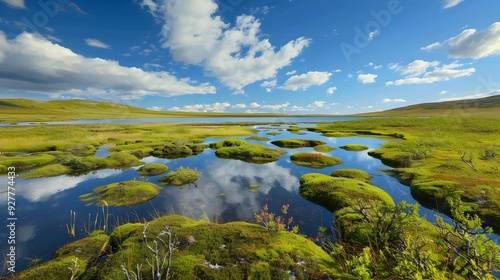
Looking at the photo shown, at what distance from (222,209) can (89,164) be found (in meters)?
24.7

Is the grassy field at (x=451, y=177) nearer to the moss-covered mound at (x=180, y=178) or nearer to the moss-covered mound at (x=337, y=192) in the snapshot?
the moss-covered mound at (x=337, y=192)

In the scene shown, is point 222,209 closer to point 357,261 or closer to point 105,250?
point 105,250

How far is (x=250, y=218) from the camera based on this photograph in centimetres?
1745

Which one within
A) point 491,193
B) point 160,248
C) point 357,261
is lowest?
point 491,193

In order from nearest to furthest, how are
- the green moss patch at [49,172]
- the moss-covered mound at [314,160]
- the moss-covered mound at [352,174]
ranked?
the green moss patch at [49,172] → the moss-covered mound at [352,174] → the moss-covered mound at [314,160]

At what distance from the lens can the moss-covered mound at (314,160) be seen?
3550 centimetres

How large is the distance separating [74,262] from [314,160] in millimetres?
33193

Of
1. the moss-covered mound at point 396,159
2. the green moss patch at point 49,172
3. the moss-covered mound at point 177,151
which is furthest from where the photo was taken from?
the moss-covered mound at point 177,151

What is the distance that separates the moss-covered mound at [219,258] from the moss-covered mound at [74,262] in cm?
3

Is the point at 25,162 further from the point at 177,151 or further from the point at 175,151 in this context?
the point at 177,151

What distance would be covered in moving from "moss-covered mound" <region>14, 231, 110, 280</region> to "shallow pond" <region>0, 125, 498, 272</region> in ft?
10.8

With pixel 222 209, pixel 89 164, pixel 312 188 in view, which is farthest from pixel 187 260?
pixel 89 164

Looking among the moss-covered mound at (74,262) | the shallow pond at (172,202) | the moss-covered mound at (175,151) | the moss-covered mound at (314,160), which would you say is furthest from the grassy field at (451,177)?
the moss-covered mound at (175,151)

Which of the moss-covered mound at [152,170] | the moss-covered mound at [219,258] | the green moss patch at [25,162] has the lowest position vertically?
the moss-covered mound at [152,170]
